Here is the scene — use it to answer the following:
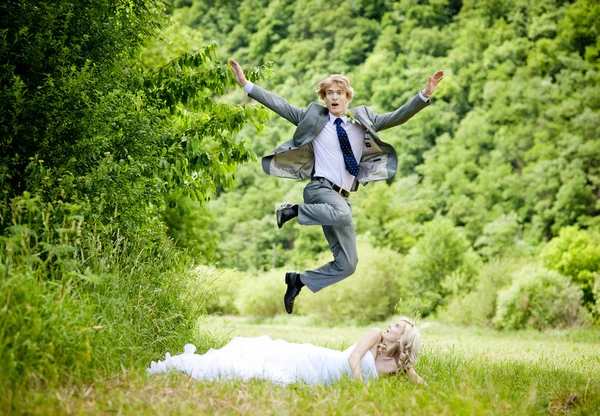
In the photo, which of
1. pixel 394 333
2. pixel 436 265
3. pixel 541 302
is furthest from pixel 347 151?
pixel 436 265

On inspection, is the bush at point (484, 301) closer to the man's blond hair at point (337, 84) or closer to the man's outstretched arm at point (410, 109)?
the man's outstretched arm at point (410, 109)

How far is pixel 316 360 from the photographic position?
5.10m

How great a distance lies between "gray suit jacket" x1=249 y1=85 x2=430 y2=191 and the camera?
6.12m

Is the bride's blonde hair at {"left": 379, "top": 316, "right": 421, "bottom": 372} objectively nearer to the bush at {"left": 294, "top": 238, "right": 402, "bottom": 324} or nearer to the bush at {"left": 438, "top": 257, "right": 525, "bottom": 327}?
the bush at {"left": 438, "top": 257, "right": 525, "bottom": 327}

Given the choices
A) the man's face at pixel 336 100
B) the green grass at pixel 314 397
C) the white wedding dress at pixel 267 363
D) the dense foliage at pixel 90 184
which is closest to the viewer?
the green grass at pixel 314 397

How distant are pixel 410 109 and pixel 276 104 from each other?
1249 millimetres

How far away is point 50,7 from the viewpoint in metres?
5.42

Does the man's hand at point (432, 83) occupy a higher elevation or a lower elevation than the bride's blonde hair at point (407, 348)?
higher

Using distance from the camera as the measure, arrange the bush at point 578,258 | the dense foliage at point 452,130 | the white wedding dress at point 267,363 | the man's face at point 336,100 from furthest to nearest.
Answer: the dense foliage at point 452,130 → the bush at point 578,258 → the man's face at point 336,100 → the white wedding dress at point 267,363

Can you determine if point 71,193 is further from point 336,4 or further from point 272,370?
point 336,4

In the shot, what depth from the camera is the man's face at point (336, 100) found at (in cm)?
618

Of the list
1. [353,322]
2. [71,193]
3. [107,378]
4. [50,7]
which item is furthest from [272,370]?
[353,322]

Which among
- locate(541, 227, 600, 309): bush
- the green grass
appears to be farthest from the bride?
locate(541, 227, 600, 309): bush

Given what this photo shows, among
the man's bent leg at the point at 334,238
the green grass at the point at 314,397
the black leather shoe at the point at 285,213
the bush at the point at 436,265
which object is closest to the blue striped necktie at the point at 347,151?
the man's bent leg at the point at 334,238
